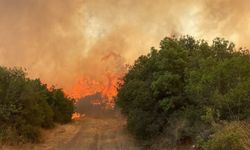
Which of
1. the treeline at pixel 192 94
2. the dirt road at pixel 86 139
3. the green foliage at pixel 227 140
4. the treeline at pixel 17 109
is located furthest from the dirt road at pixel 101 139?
the green foliage at pixel 227 140

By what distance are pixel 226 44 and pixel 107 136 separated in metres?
17.8

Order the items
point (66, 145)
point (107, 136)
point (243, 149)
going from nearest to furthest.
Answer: point (243, 149)
point (66, 145)
point (107, 136)

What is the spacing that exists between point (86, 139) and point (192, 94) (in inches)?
715

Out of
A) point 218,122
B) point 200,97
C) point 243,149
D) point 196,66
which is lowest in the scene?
point 243,149

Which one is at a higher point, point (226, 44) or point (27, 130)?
point (226, 44)

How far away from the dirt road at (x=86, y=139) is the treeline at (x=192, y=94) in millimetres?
2495

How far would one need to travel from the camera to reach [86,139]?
45.7 metres

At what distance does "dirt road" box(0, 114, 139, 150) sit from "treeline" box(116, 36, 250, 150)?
250 centimetres

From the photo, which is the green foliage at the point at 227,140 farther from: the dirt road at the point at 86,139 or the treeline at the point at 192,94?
the dirt road at the point at 86,139

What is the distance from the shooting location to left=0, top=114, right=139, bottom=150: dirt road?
40.5 metres

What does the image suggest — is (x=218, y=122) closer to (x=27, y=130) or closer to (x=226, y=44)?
(x=226, y=44)

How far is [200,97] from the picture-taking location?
28188 millimetres

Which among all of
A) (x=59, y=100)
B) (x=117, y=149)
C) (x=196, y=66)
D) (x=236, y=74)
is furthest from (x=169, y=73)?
(x=59, y=100)

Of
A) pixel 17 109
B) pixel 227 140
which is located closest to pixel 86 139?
pixel 17 109
